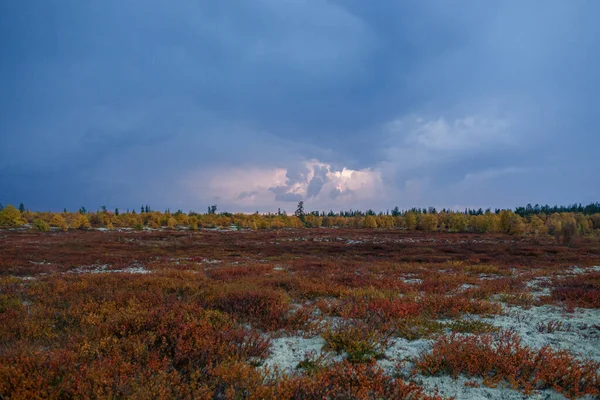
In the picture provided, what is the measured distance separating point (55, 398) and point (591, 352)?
8783mm

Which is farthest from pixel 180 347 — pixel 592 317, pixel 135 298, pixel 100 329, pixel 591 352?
pixel 592 317

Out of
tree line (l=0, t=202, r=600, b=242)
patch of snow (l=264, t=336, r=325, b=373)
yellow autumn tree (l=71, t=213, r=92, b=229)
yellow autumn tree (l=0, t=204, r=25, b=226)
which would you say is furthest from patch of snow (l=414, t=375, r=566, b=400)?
yellow autumn tree (l=0, t=204, r=25, b=226)

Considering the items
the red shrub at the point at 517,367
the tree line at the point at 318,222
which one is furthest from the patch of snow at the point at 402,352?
the tree line at the point at 318,222

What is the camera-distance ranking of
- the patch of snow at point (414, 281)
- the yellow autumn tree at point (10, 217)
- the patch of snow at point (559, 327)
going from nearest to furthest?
the patch of snow at point (559, 327) < the patch of snow at point (414, 281) < the yellow autumn tree at point (10, 217)

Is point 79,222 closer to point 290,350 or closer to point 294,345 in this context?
point 294,345

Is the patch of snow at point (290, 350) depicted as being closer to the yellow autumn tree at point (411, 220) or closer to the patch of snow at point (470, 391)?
the patch of snow at point (470, 391)

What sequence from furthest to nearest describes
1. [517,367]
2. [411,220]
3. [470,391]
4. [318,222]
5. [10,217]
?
[318,222] → [411,220] → [10,217] → [517,367] → [470,391]

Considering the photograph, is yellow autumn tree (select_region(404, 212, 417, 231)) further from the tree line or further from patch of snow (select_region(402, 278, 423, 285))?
patch of snow (select_region(402, 278, 423, 285))

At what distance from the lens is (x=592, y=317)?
7645 mm

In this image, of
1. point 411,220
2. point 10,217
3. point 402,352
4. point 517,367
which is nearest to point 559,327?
point 517,367

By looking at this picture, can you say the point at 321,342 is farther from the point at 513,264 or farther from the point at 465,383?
the point at 513,264

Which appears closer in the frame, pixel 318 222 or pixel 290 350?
pixel 290 350

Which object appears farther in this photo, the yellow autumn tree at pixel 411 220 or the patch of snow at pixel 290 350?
the yellow autumn tree at pixel 411 220

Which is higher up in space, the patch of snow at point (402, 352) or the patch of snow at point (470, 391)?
the patch of snow at point (470, 391)
